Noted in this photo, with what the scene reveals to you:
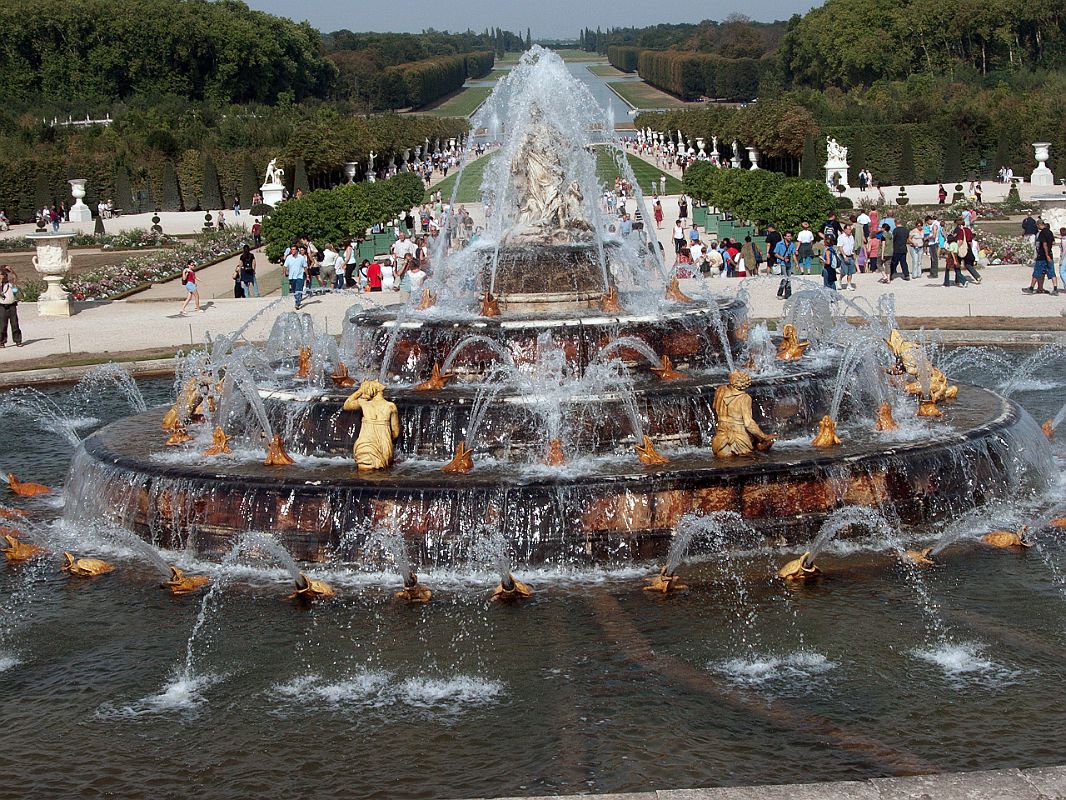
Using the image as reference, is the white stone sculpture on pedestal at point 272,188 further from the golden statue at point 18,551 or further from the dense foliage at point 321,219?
the golden statue at point 18,551

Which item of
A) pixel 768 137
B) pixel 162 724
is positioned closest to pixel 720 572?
pixel 162 724

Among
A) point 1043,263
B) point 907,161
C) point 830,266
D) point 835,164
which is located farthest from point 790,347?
point 907,161

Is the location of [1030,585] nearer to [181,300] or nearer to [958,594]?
[958,594]

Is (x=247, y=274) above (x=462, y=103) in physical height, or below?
below

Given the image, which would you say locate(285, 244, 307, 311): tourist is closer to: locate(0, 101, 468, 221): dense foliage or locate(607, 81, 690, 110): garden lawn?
locate(0, 101, 468, 221): dense foliage

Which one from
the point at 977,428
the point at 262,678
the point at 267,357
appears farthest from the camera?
the point at 267,357

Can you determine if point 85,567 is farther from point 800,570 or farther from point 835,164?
point 835,164

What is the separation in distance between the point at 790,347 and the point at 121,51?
98.1 metres

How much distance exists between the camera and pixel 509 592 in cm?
1090

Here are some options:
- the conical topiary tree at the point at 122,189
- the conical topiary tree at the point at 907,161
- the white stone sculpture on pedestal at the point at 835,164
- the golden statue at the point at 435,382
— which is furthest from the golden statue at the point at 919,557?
Result: the conical topiary tree at the point at 122,189

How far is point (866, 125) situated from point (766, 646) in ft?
183

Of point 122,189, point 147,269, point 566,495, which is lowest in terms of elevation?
point 566,495

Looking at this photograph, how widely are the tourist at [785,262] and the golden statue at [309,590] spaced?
15.6 m

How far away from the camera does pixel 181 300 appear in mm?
30719
